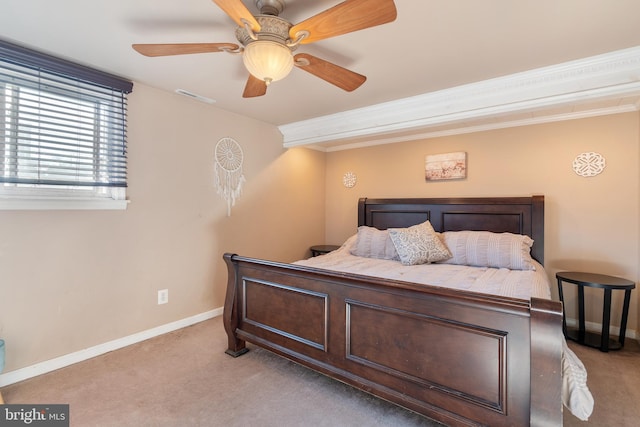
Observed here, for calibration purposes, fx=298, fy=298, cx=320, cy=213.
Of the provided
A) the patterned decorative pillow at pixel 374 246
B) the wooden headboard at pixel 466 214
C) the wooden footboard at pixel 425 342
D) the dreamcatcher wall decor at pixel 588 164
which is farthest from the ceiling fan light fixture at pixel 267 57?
the dreamcatcher wall decor at pixel 588 164

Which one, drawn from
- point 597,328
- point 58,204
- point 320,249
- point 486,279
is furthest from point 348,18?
point 597,328

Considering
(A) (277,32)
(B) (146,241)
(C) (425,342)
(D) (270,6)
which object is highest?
(D) (270,6)

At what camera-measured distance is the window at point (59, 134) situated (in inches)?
78.3

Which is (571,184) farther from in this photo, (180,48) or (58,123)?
(58,123)

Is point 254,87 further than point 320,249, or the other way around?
Result: point 320,249

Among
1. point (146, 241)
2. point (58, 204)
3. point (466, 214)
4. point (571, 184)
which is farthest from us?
point (466, 214)

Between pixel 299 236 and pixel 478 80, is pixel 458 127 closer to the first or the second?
pixel 478 80

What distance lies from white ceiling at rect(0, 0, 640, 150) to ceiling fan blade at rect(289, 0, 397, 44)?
293mm

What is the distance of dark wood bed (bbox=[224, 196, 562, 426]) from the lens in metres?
1.23

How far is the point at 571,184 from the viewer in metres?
2.95

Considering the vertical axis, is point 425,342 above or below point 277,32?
below

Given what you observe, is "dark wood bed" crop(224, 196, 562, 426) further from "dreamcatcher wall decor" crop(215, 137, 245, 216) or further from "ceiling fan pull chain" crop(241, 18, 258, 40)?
"ceiling fan pull chain" crop(241, 18, 258, 40)

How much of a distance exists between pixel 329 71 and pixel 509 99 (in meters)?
1.66

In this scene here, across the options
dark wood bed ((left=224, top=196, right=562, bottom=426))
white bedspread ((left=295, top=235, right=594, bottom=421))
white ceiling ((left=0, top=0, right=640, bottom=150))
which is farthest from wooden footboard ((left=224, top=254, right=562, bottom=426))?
white ceiling ((left=0, top=0, right=640, bottom=150))
